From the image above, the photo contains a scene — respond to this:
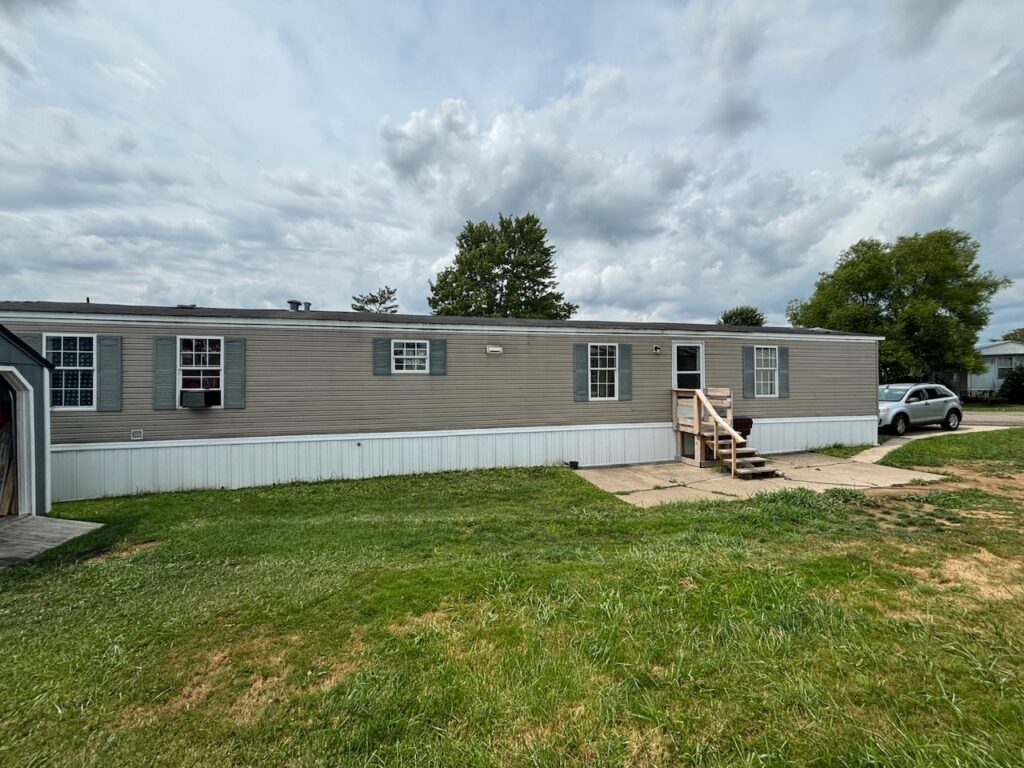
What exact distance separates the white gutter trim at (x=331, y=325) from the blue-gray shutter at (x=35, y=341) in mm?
235

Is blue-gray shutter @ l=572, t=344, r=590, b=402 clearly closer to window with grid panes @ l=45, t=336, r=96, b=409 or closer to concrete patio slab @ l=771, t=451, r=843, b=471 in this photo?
concrete patio slab @ l=771, t=451, r=843, b=471

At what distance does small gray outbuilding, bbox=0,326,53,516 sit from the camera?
611cm

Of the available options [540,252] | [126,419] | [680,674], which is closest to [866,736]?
[680,674]

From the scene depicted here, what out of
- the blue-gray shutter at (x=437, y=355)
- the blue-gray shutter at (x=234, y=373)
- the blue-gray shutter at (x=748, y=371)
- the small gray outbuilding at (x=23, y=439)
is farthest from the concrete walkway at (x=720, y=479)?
the small gray outbuilding at (x=23, y=439)

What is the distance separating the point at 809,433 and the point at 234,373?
1353 centimetres

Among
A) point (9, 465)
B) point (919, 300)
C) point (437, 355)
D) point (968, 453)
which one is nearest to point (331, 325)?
point (437, 355)

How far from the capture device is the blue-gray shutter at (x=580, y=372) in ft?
33.6

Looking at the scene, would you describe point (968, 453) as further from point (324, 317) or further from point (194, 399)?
point (194, 399)

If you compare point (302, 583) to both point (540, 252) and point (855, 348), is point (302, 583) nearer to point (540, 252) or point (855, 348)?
point (855, 348)

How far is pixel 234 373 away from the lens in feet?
27.7

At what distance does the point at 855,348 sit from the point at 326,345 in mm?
13357

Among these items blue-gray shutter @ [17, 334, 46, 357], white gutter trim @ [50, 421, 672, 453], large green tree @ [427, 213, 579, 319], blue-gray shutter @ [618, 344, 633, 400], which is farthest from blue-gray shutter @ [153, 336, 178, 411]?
large green tree @ [427, 213, 579, 319]

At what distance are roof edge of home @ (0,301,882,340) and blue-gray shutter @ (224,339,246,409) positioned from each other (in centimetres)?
51

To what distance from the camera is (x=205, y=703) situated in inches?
87.3
